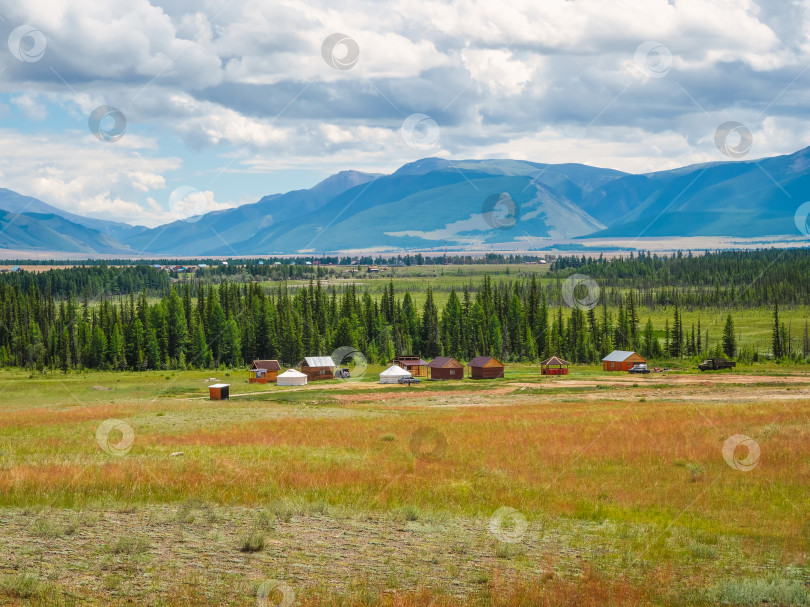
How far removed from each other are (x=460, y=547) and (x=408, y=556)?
1.45 m

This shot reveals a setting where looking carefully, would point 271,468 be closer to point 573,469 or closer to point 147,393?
point 573,469

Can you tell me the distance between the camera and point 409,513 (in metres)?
20.2

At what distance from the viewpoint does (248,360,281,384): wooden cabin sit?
110 m

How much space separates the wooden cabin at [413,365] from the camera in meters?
122

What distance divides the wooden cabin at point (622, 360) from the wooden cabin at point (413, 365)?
30.0 m

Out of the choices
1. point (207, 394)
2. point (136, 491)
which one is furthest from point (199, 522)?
point (207, 394)

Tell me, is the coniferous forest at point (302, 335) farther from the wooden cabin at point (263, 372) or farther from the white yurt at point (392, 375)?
the white yurt at point (392, 375)

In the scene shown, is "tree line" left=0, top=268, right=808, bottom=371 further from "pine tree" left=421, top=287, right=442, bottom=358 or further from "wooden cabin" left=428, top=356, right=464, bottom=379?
"wooden cabin" left=428, top=356, right=464, bottom=379

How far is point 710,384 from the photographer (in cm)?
8300

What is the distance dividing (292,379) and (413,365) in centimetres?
2301

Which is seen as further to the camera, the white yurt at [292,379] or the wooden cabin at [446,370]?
the wooden cabin at [446,370]

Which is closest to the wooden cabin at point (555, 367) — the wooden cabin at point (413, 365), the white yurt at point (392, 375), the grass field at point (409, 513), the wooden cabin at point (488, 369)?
the wooden cabin at point (488, 369)

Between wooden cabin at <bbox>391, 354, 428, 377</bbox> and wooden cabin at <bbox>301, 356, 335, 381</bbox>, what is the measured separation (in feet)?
38.0

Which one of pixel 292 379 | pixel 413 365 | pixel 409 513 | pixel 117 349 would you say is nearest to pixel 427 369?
pixel 413 365
